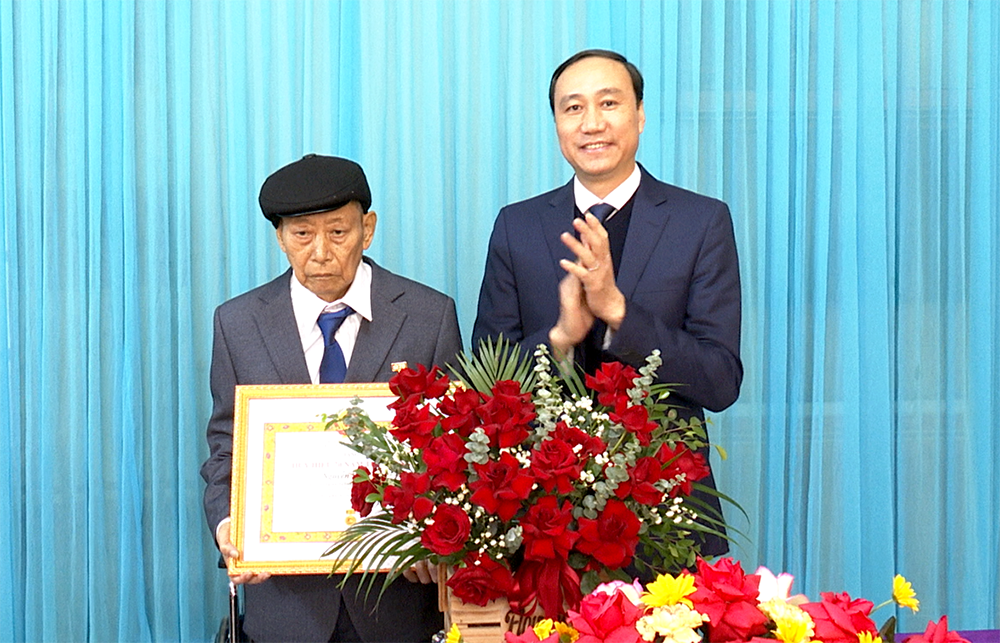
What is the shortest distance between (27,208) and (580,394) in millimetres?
2109

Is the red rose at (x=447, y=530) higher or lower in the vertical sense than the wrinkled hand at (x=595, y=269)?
lower

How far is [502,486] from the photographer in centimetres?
141

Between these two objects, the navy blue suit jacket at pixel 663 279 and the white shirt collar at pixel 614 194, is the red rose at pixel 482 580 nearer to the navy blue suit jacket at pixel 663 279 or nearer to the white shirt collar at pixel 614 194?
the navy blue suit jacket at pixel 663 279

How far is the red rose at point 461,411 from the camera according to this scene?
146 cm

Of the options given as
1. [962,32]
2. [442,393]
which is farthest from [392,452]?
[962,32]

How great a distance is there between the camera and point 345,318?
2256 mm

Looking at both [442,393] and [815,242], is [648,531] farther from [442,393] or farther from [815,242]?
[815,242]

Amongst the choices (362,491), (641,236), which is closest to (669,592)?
(362,491)

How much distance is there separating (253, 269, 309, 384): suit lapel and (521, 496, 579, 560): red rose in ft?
2.93

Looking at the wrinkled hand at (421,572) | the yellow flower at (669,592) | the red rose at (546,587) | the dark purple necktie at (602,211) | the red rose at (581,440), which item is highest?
the dark purple necktie at (602,211)

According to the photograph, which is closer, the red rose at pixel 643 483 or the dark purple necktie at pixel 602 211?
the red rose at pixel 643 483

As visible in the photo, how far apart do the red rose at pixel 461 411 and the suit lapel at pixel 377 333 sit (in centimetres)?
74

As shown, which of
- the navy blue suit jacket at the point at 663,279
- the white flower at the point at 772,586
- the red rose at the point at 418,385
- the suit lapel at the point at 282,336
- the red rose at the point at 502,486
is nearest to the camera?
the white flower at the point at 772,586

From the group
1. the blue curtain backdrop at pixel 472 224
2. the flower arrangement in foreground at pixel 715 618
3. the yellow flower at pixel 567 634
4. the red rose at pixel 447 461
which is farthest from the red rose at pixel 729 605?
the blue curtain backdrop at pixel 472 224
